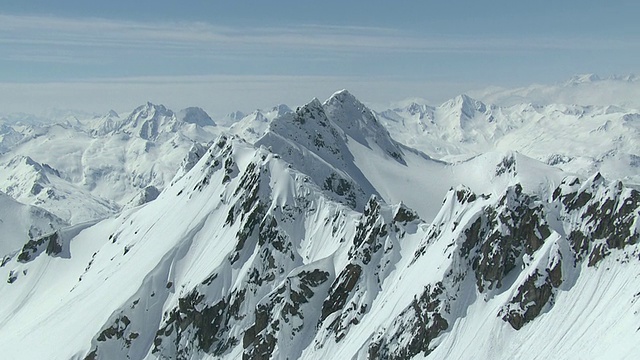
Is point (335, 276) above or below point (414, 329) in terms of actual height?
below

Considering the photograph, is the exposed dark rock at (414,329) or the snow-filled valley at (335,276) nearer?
the snow-filled valley at (335,276)

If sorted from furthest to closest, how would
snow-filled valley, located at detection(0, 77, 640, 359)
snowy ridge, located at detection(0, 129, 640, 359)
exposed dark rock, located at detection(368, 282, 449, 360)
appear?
exposed dark rock, located at detection(368, 282, 449, 360)
snowy ridge, located at detection(0, 129, 640, 359)
snow-filled valley, located at detection(0, 77, 640, 359)

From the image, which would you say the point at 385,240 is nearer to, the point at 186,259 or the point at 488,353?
the point at 488,353

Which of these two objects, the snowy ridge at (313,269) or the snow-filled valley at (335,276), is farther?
the snowy ridge at (313,269)

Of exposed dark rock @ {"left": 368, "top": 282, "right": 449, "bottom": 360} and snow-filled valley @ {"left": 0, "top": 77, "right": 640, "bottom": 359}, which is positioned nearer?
snow-filled valley @ {"left": 0, "top": 77, "right": 640, "bottom": 359}

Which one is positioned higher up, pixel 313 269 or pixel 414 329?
pixel 414 329

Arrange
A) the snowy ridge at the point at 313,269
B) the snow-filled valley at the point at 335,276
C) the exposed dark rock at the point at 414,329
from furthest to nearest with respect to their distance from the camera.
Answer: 1. the exposed dark rock at the point at 414,329
2. the snowy ridge at the point at 313,269
3. the snow-filled valley at the point at 335,276

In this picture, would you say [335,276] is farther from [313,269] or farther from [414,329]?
[414,329]

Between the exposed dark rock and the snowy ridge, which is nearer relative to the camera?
the snowy ridge

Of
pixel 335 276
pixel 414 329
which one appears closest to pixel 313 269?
pixel 335 276

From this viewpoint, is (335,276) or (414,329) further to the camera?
(335,276)

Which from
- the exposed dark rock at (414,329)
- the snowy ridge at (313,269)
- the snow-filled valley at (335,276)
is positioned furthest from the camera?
the exposed dark rock at (414,329)

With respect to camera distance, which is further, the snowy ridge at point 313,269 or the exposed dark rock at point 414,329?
the exposed dark rock at point 414,329

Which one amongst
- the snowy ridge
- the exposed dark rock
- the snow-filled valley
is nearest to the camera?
the snow-filled valley
